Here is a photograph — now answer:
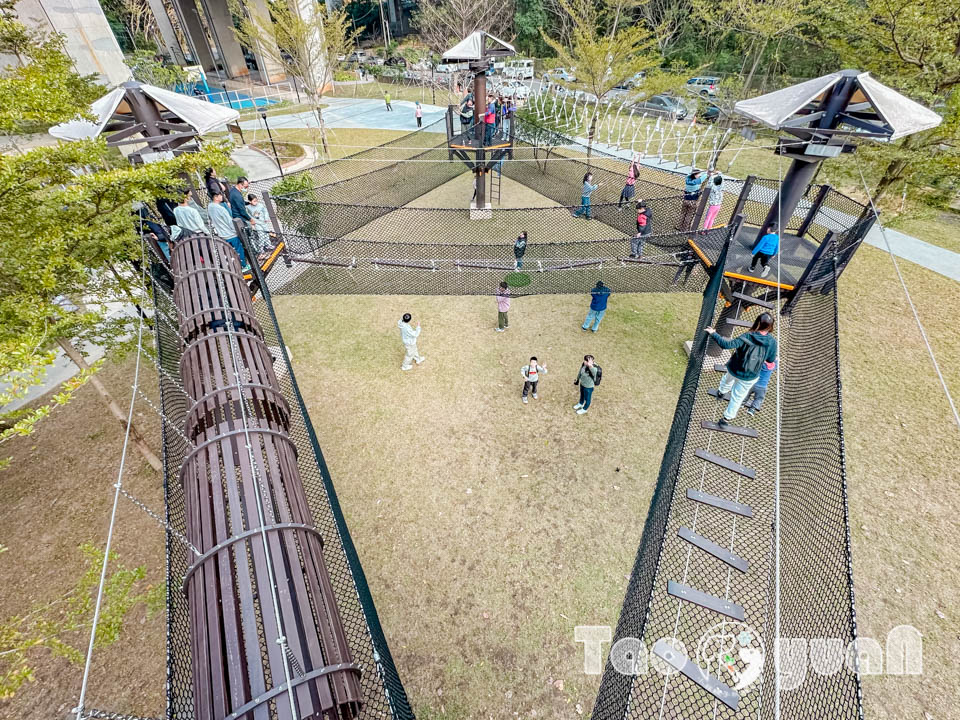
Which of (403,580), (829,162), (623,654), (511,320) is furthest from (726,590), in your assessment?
(829,162)

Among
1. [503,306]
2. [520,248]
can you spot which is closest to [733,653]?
[503,306]

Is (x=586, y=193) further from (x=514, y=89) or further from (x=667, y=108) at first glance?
(x=514, y=89)

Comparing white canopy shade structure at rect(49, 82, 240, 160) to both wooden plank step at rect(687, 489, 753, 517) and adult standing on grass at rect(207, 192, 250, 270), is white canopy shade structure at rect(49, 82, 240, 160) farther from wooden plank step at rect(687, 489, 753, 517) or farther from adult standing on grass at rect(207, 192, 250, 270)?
wooden plank step at rect(687, 489, 753, 517)

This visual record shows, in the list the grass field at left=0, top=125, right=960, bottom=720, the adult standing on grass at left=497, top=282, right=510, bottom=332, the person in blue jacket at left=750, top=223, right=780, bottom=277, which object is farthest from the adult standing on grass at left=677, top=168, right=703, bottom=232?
the adult standing on grass at left=497, top=282, right=510, bottom=332

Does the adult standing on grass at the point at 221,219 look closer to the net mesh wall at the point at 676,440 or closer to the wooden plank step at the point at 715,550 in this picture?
the net mesh wall at the point at 676,440

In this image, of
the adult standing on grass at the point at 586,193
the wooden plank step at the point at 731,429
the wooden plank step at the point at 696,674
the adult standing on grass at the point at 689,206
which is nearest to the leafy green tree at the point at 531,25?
the adult standing on grass at the point at 586,193

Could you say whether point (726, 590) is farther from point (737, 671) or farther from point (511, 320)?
point (511, 320)

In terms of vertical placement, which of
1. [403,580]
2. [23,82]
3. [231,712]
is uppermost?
[23,82]
